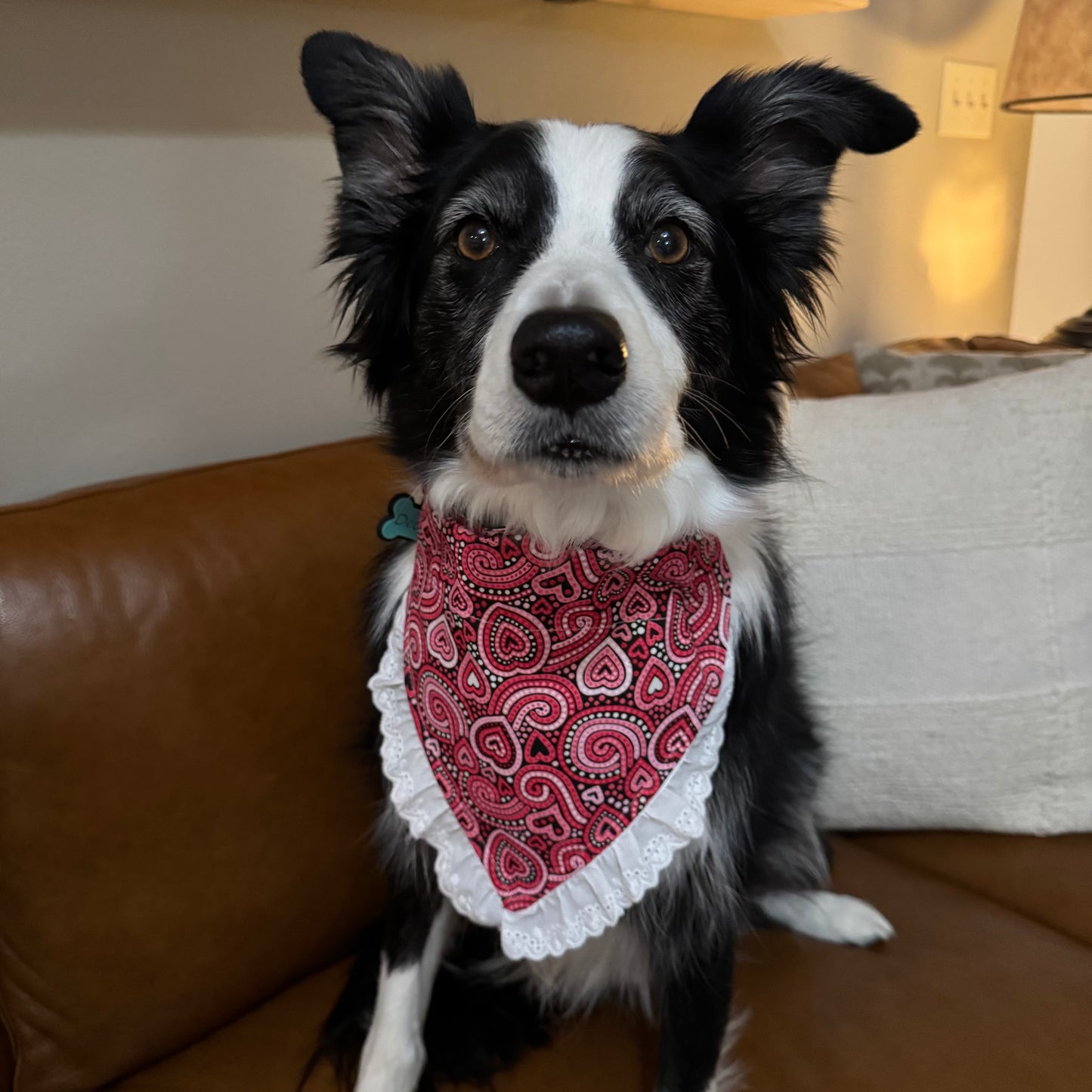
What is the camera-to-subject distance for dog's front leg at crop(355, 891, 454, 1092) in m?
1.21

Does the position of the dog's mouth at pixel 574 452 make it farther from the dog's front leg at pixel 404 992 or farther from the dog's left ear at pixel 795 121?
the dog's front leg at pixel 404 992

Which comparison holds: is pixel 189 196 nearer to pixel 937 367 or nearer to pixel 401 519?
pixel 401 519

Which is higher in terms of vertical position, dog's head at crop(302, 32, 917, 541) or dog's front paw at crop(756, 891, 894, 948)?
dog's head at crop(302, 32, 917, 541)

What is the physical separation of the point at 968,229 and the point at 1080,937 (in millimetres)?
2286

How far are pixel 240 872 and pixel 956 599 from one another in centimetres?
118

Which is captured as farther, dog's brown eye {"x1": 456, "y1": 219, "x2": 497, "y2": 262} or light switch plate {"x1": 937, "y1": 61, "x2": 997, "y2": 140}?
light switch plate {"x1": 937, "y1": 61, "x2": 997, "y2": 140}

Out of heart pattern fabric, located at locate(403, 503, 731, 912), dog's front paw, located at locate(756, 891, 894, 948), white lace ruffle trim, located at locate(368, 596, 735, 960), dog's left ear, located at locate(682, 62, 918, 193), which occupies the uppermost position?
dog's left ear, located at locate(682, 62, 918, 193)

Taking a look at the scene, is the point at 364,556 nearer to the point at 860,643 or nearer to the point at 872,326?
the point at 860,643

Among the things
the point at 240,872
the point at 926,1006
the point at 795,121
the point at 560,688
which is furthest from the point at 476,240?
the point at 926,1006

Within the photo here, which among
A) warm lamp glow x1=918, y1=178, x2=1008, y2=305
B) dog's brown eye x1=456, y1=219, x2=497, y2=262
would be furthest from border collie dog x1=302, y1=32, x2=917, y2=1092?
warm lamp glow x1=918, y1=178, x2=1008, y2=305

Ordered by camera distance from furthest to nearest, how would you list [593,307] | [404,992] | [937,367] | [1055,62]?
1. [1055,62]
2. [937,367]
3. [404,992]
4. [593,307]

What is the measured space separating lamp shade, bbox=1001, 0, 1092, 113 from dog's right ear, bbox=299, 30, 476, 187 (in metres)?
1.75

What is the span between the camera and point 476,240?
3.77ft

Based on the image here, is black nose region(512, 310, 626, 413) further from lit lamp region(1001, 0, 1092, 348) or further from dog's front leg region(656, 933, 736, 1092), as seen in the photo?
lit lamp region(1001, 0, 1092, 348)
